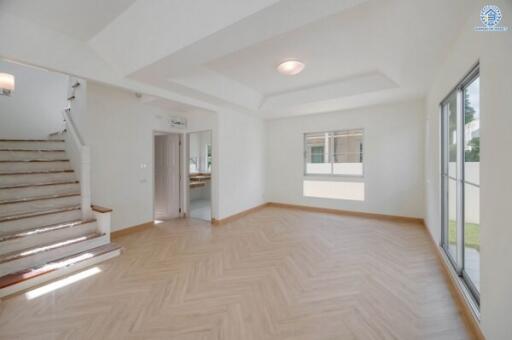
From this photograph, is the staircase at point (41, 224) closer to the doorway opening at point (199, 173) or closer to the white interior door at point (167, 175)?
the white interior door at point (167, 175)

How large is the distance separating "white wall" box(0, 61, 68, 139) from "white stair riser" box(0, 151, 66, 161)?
4.98ft

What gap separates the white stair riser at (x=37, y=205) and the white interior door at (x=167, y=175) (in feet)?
6.61

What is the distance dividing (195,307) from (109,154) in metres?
3.45

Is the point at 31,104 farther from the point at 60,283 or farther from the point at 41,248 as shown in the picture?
the point at 60,283

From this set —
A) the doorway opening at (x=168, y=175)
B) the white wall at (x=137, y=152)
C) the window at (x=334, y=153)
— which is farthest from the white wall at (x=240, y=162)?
the window at (x=334, y=153)

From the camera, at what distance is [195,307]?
2.07 metres

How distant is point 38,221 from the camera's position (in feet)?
10.1

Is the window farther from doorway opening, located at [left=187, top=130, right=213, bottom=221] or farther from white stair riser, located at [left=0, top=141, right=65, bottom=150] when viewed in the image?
white stair riser, located at [left=0, top=141, right=65, bottom=150]

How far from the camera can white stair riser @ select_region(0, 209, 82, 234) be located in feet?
9.36

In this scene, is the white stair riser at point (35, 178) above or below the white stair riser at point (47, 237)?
above

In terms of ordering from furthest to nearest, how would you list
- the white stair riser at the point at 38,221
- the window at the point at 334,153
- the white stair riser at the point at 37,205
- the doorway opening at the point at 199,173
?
1. the doorway opening at the point at 199,173
2. the window at the point at 334,153
3. the white stair riser at the point at 37,205
4. the white stair riser at the point at 38,221

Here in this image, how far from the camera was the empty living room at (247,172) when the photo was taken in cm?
177

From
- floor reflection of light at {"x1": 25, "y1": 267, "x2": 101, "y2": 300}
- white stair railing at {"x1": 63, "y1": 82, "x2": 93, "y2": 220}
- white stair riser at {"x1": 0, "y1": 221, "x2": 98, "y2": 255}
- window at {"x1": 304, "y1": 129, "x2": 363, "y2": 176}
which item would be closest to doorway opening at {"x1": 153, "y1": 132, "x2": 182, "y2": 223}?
white stair railing at {"x1": 63, "y1": 82, "x2": 93, "y2": 220}

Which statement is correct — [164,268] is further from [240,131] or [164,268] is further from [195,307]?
[240,131]
